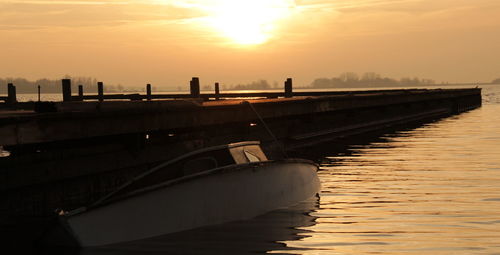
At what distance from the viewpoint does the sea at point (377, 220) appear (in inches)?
537

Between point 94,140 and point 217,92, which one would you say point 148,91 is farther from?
point 94,140

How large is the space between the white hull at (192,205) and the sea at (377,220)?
19 cm

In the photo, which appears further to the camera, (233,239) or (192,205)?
(192,205)

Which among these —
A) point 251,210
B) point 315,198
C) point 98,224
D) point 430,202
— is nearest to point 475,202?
point 430,202

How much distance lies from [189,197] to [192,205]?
258 mm

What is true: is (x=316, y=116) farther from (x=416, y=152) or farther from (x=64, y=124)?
(x=64, y=124)

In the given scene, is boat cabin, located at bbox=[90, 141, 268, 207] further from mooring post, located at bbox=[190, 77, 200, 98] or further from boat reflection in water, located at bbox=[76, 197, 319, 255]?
mooring post, located at bbox=[190, 77, 200, 98]

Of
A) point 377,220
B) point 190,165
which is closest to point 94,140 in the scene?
point 190,165

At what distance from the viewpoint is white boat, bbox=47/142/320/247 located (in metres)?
13.8

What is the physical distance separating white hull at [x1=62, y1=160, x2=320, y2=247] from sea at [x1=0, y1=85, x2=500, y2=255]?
19 cm

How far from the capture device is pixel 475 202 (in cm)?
1822

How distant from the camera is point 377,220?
16094 mm

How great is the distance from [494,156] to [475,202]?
1310cm

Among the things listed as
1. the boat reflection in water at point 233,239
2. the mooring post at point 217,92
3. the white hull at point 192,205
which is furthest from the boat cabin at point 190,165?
the mooring post at point 217,92
